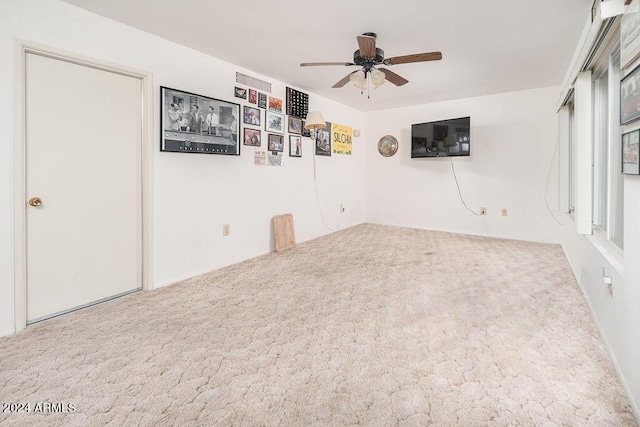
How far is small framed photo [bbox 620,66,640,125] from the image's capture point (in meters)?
1.39

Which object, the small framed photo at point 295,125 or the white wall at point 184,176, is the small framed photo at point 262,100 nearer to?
the white wall at point 184,176

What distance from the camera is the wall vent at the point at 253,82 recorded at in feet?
11.9

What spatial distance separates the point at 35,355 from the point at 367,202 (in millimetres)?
5463

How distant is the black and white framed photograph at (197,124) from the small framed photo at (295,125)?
99 cm

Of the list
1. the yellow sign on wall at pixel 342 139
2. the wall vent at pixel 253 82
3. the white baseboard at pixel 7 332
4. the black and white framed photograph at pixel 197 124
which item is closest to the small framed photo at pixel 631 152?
the black and white framed photograph at pixel 197 124

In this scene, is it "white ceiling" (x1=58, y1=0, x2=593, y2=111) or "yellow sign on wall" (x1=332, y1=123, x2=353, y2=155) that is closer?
"white ceiling" (x1=58, y1=0, x2=593, y2=111)

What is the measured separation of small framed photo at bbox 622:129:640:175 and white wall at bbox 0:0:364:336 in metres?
3.29

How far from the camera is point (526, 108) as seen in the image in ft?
15.3

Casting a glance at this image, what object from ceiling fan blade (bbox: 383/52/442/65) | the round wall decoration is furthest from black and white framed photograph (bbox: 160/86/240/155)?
the round wall decoration

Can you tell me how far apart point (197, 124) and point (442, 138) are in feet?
12.7

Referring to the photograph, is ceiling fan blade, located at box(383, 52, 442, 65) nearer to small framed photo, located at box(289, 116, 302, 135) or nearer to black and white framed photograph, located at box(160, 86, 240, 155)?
black and white framed photograph, located at box(160, 86, 240, 155)

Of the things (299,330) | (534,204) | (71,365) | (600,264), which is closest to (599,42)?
(600,264)

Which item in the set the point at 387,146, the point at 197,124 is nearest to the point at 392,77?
the point at 197,124

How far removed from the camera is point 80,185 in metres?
2.45
